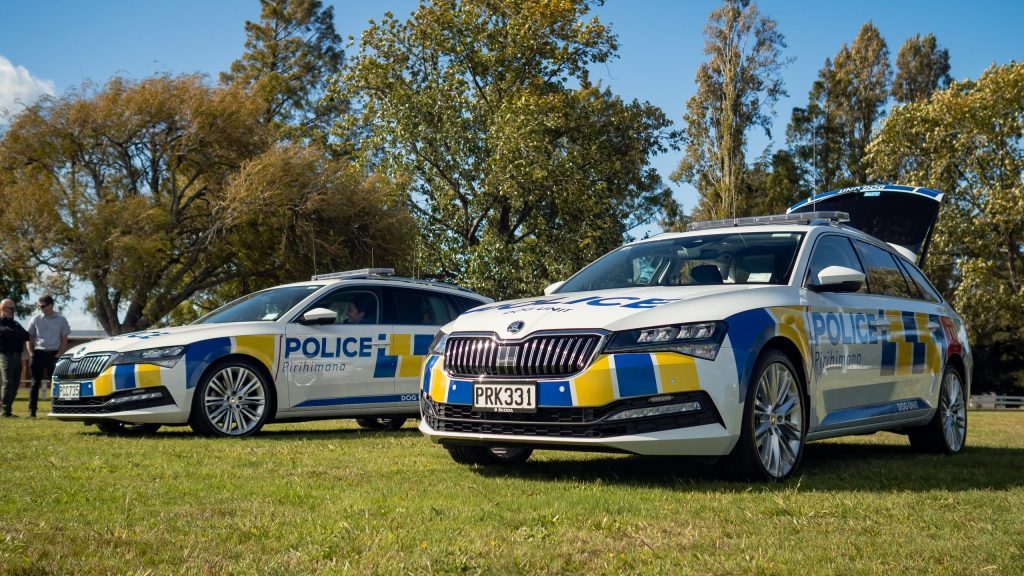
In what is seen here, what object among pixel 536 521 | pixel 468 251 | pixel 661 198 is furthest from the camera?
pixel 661 198

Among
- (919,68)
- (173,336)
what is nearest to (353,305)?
(173,336)

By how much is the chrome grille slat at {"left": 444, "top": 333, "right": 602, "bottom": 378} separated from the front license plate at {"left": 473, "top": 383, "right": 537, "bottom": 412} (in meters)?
0.08

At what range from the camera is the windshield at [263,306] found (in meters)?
11.3

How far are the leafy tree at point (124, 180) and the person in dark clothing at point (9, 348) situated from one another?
368 inches

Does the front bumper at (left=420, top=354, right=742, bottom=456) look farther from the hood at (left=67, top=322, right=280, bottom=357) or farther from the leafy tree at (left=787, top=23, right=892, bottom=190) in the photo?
the leafy tree at (left=787, top=23, right=892, bottom=190)

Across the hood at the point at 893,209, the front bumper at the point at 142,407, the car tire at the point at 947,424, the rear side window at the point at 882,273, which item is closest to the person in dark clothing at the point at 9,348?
the front bumper at the point at 142,407

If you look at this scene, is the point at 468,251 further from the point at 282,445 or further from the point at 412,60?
the point at 282,445

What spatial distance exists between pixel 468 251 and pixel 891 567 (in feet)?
93.9

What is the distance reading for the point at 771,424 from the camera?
6.57 m

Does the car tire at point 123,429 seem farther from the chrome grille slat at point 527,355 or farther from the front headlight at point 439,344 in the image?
the chrome grille slat at point 527,355

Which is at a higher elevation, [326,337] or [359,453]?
[326,337]

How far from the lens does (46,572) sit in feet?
12.6

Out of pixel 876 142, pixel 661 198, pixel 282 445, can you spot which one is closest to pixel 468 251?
pixel 661 198

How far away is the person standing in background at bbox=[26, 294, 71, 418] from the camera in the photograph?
14891 mm
